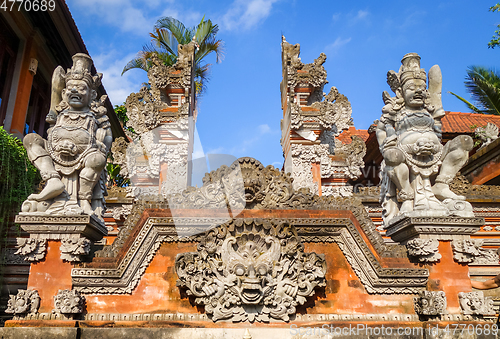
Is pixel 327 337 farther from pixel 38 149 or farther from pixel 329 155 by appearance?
pixel 329 155

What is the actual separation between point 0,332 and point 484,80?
23712 mm

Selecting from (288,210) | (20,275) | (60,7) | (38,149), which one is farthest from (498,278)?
(60,7)

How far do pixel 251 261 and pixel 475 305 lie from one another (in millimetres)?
3473

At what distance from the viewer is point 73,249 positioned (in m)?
5.83

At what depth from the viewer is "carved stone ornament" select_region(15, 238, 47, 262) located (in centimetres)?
583

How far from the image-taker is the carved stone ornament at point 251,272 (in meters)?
5.67

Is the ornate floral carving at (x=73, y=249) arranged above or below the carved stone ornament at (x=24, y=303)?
above

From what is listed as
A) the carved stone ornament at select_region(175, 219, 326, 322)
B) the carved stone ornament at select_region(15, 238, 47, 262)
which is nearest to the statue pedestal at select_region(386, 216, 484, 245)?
the carved stone ornament at select_region(175, 219, 326, 322)

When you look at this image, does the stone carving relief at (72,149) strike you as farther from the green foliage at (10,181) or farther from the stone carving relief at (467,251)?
the stone carving relief at (467,251)

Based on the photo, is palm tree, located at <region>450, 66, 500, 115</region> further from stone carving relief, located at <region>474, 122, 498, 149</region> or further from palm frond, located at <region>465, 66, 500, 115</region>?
stone carving relief, located at <region>474, 122, 498, 149</region>

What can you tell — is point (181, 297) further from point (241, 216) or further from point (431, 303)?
point (431, 303)

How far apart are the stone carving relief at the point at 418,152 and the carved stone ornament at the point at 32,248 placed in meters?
5.83

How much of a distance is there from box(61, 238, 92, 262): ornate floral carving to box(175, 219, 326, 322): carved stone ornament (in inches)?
58.5

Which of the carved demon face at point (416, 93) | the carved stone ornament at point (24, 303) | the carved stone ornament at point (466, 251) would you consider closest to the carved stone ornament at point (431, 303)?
the carved stone ornament at point (466, 251)
